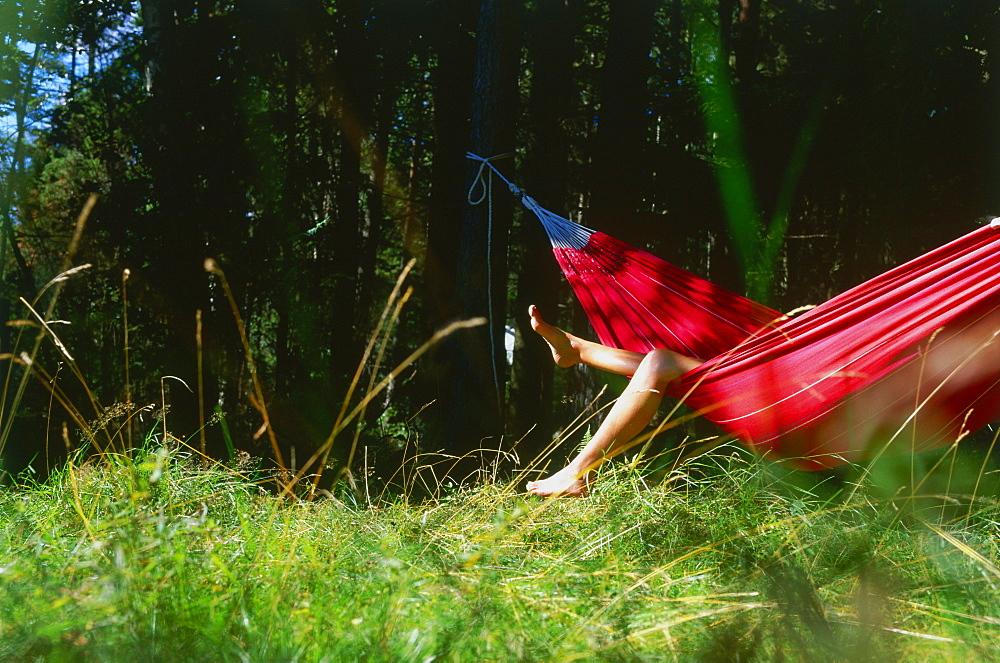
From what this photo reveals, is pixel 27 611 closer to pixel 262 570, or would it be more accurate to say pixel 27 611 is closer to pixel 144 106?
pixel 262 570

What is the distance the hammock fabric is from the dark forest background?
1.61m

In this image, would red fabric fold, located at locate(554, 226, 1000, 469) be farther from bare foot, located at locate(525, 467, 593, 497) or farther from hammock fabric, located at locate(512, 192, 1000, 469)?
bare foot, located at locate(525, 467, 593, 497)

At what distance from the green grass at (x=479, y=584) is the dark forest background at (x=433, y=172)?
180cm

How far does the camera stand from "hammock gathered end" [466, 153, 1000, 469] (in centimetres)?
165

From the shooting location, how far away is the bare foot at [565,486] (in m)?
1.79

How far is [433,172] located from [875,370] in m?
3.29

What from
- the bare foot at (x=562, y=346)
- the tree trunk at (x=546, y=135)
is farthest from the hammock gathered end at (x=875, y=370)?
the tree trunk at (x=546, y=135)

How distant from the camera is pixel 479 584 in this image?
1.11 m

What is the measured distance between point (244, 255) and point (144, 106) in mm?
880

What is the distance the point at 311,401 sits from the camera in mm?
4023

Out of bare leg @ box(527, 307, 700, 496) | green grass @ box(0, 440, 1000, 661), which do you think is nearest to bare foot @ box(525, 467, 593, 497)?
bare leg @ box(527, 307, 700, 496)

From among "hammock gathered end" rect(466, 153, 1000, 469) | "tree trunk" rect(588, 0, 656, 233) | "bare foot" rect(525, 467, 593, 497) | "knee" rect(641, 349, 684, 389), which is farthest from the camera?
"tree trunk" rect(588, 0, 656, 233)

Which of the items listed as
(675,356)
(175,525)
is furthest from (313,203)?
(175,525)

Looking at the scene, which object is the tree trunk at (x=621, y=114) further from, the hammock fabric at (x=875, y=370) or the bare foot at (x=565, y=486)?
the bare foot at (x=565, y=486)
